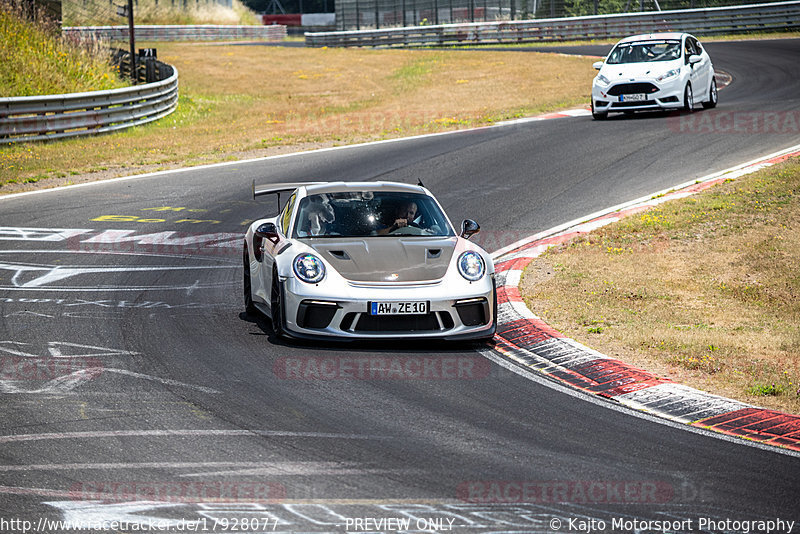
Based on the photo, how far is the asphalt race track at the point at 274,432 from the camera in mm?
5109

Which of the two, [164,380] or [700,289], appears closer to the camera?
[164,380]

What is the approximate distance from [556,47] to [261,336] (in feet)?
127

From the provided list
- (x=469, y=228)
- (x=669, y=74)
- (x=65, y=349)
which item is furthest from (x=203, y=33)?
(x=65, y=349)

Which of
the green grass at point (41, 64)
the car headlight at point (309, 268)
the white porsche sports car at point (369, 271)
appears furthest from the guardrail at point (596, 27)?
the car headlight at point (309, 268)

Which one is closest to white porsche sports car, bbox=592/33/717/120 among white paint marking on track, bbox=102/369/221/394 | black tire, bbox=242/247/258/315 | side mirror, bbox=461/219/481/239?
side mirror, bbox=461/219/481/239

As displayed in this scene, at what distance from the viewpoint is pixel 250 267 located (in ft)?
33.1

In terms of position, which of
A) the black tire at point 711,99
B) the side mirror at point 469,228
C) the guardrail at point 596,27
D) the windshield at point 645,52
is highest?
the guardrail at point 596,27

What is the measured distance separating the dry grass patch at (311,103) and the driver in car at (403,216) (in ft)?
34.3

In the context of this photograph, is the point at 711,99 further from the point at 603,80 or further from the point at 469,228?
the point at 469,228

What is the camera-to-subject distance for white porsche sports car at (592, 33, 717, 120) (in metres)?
21.7

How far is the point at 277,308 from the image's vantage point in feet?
28.9

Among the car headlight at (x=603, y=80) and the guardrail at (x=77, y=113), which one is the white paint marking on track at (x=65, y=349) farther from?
the car headlight at (x=603, y=80)

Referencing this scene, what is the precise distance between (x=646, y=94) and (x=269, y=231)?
1417 cm

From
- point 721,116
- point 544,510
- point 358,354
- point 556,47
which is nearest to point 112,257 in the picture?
point 358,354
